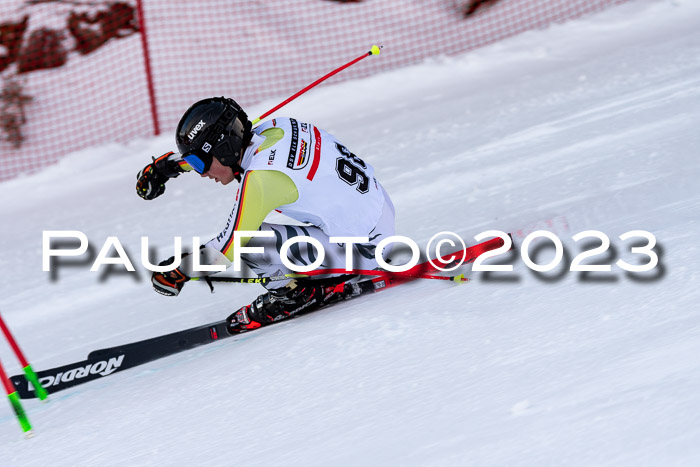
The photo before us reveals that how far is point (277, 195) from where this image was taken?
3.20 meters

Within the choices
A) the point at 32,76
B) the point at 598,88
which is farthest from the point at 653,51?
the point at 32,76

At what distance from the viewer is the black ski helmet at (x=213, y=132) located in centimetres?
321

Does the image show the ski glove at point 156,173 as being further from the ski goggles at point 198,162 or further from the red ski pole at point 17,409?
the red ski pole at point 17,409

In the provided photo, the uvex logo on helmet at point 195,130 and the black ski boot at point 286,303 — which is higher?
the uvex logo on helmet at point 195,130

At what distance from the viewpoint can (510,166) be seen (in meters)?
5.14

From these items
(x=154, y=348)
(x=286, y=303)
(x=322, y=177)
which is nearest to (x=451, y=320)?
(x=322, y=177)

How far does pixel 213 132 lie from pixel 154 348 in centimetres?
105

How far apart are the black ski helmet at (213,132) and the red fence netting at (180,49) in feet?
17.1

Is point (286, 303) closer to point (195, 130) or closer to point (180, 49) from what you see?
point (195, 130)

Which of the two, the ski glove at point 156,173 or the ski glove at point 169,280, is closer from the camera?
the ski glove at point 169,280

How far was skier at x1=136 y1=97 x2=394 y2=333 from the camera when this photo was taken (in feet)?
10.5

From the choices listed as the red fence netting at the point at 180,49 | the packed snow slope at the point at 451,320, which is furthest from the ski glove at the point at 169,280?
the red fence netting at the point at 180,49

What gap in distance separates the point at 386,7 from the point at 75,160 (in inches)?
184

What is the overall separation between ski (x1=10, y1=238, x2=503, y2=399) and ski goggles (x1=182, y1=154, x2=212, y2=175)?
2.57 feet
